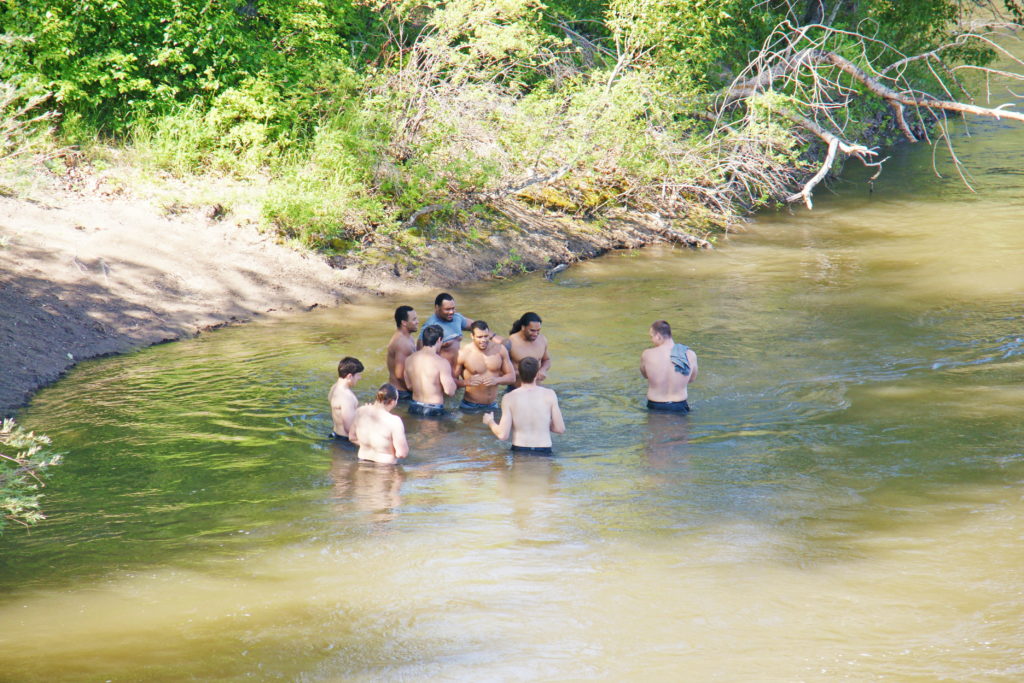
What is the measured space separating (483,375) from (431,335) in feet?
2.48

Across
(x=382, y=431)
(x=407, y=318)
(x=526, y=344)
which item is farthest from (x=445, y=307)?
(x=382, y=431)

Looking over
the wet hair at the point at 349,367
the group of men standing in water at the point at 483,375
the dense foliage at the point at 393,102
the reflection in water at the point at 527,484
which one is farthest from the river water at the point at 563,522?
the dense foliage at the point at 393,102

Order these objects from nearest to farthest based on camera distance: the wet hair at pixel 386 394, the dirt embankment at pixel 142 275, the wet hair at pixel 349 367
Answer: the wet hair at pixel 386 394
the wet hair at pixel 349 367
the dirt embankment at pixel 142 275

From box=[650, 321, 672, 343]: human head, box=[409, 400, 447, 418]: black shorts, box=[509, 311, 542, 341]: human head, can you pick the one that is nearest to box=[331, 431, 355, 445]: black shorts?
box=[409, 400, 447, 418]: black shorts

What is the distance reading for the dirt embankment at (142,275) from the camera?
13.3 meters

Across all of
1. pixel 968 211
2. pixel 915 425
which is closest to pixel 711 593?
pixel 915 425

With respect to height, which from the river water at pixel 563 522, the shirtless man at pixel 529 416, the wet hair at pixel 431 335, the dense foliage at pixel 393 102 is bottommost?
the river water at pixel 563 522

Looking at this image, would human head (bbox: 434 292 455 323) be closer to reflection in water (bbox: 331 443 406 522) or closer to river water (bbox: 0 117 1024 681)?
river water (bbox: 0 117 1024 681)

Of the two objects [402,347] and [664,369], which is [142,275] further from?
[664,369]

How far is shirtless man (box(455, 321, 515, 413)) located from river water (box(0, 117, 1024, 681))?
50 cm

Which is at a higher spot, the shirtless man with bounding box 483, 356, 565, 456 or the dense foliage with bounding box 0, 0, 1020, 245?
the dense foliage with bounding box 0, 0, 1020, 245

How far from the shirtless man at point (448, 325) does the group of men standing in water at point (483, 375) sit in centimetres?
1

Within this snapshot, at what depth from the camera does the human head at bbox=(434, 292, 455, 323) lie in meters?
11.6

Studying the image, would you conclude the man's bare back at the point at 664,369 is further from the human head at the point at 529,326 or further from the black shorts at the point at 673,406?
the human head at the point at 529,326
